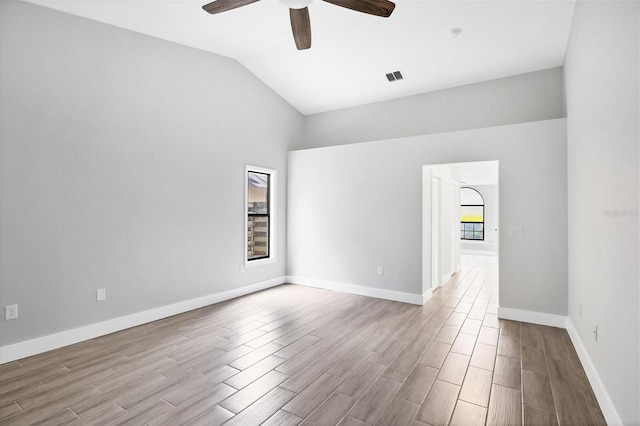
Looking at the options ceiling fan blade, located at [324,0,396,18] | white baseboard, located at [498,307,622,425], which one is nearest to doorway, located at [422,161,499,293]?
white baseboard, located at [498,307,622,425]

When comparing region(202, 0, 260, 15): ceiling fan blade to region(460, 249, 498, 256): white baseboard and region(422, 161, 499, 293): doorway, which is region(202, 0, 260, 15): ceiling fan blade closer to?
region(422, 161, 499, 293): doorway

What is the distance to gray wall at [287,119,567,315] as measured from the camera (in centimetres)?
389

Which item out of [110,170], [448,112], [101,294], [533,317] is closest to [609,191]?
[533,317]

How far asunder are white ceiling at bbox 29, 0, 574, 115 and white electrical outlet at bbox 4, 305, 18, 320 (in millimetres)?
2827

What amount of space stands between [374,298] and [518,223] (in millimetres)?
2254

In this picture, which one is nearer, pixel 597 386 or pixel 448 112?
pixel 597 386

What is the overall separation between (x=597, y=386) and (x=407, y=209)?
2.91m

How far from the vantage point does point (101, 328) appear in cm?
354

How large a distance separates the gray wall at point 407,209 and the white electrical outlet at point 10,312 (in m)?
3.82

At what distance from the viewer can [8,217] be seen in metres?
2.92

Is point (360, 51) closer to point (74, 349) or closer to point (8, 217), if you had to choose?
point (8, 217)

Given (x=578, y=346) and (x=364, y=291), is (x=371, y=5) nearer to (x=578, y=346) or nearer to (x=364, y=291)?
(x=578, y=346)

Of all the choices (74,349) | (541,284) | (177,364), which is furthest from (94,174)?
(541,284)

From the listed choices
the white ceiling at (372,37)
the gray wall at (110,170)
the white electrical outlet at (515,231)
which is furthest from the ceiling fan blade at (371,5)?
the white electrical outlet at (515,231)
